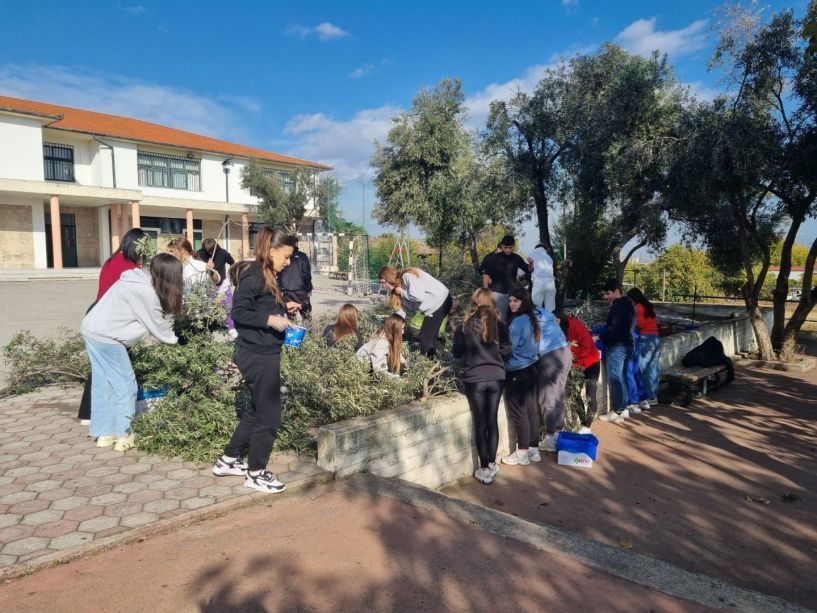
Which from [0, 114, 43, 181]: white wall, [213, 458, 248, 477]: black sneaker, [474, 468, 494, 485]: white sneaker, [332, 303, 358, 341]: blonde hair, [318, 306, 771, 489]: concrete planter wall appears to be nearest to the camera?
[213, 458, 248, 477]: black sneaker

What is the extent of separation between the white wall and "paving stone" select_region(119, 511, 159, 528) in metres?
26.9

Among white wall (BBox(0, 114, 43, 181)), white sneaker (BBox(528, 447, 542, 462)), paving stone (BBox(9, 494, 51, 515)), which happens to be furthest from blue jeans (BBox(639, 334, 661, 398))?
white wall (BBox(0, 114, 43, 181))

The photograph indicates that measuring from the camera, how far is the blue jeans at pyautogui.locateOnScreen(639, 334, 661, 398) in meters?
7.56

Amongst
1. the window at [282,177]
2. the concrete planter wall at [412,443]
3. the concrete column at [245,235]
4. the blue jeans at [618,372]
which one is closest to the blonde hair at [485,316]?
the concrete planter wall at [412,443]

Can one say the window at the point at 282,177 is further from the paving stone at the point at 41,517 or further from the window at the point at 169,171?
the paving stone at the point at 41,517

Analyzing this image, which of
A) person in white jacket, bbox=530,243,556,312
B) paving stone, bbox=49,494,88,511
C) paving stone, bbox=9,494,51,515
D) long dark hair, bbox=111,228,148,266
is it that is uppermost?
long dark hair, bbox=111,228,148,266

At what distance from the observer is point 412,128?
58.1 feet

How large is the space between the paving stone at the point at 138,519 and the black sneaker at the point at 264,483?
2.01ft

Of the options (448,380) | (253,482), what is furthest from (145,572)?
(448,380)

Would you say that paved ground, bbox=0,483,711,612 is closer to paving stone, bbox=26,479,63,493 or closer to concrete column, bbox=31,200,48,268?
paving stone, bbox=26,479,63,493

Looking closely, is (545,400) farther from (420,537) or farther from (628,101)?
(628,101)

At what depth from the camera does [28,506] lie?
3535 mm

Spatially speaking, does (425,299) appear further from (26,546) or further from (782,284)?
(782,284)

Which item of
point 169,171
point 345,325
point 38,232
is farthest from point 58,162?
point 345,325
